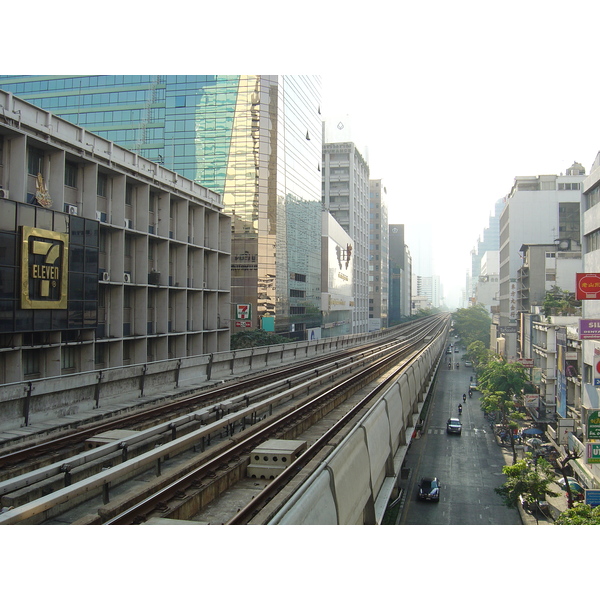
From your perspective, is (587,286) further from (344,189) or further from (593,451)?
(344,189)

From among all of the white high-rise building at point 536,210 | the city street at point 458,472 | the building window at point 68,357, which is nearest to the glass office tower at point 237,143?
the city street at point 458,472

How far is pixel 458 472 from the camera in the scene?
3328 cm

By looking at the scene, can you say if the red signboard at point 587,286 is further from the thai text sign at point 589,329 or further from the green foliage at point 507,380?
the green foliage at point 507,380

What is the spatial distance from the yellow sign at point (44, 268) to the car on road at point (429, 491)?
19650 millimetres

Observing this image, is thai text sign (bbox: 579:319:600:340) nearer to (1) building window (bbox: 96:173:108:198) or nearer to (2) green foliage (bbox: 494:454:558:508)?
(2) green foliage (bbox: 494:454:558:508)

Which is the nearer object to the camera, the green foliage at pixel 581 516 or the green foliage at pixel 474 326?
the green foliage at pixel 581 516

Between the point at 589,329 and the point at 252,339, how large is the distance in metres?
31.1

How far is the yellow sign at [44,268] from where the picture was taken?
1969cm

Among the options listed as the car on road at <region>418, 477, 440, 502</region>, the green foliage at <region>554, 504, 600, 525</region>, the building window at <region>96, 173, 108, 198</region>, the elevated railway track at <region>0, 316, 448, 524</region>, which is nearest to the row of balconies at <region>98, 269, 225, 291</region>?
the building window at <region>96, 173, 108, 198</region>

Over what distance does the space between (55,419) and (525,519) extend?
22.3m

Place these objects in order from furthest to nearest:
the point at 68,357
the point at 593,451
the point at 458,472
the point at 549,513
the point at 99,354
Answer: the point at 458,472
the point at 99,354
the point at 549,513
the point at 68,357
the point at 593,451

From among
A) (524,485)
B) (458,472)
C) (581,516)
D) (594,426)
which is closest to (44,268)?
(581,516)

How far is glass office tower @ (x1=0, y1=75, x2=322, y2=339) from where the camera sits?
55.1 m

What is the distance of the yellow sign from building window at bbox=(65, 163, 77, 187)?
176 inches
